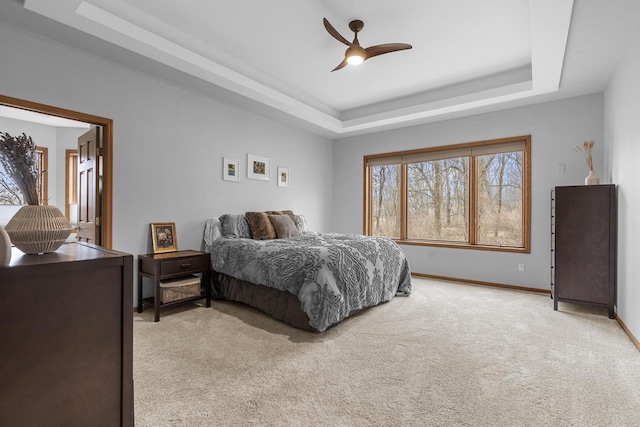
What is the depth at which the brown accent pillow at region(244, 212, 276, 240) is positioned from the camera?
411 centimetres

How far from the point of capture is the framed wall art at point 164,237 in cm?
349

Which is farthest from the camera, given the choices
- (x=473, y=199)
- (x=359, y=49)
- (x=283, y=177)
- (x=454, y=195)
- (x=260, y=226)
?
(x=283, y=177)

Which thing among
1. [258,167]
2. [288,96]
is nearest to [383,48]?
[288,96]

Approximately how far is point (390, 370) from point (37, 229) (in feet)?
6.89

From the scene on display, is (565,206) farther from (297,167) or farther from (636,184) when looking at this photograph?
(297,167)

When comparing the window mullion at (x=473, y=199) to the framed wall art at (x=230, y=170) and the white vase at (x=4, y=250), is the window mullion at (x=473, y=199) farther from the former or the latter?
the white vase at (x=4, y=250)

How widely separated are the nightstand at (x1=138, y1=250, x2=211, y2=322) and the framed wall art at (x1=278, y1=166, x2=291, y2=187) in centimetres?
202

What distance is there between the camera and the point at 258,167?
4.82m

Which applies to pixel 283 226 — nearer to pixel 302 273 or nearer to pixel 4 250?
pixel 302 273

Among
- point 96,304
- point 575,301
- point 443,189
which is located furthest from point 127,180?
point 575,301

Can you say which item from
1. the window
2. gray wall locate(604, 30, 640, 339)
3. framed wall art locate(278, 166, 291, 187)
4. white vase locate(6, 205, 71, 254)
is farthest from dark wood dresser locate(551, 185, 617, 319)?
white vase locate(6, 205, 71, 254)

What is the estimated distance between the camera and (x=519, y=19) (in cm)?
293

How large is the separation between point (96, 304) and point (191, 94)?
3.47 m

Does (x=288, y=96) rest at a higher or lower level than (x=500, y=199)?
higher
